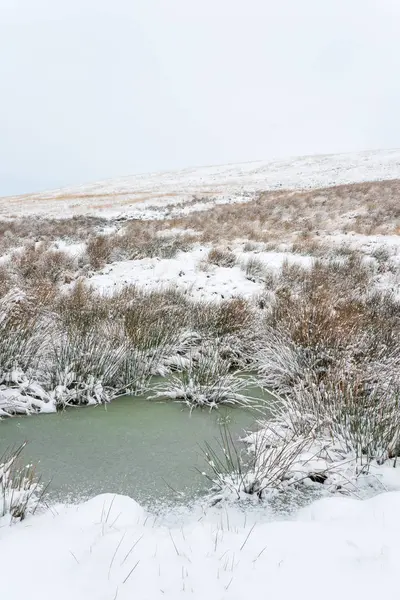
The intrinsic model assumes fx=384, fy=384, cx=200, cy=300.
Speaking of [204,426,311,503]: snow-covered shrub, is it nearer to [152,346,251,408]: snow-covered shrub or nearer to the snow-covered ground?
[152,346,251,408]: snow-covered shrub

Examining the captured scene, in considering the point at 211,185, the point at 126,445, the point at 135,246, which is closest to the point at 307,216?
the point at 135,246

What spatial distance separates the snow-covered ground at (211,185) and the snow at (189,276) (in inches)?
492

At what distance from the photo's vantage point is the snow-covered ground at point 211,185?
95.4 ft

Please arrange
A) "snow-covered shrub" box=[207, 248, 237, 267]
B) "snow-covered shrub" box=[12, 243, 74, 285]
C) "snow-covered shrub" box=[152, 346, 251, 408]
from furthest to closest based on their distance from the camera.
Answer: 1. "snow-covered shrub" box=[207, 248, 237, 267]
2. "snow-covered shrub" box=[12, 243, 74, 285]
3. "snow-covered shrub" box=[152, 346, 251, 408]

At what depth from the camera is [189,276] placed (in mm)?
9547

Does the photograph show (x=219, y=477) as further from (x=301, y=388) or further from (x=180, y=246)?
(x=180, y=246)

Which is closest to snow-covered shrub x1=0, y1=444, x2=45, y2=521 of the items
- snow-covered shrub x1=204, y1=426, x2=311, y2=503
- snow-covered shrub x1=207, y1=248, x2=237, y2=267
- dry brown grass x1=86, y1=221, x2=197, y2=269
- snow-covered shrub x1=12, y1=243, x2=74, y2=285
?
snow-covered shrub x1=204, y1=426, x2=311, y2=503

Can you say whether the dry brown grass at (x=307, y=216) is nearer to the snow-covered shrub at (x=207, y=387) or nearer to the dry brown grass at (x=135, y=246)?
the dry brown grass at (x=135, y=246)

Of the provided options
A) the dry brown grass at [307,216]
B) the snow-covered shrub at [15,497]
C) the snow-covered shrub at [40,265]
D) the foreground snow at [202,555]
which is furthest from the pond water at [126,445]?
the dry brown grass at [307,216]

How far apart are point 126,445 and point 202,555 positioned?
163 cm

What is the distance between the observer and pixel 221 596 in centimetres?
171

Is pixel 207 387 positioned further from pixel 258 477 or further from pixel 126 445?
pixel 258 477

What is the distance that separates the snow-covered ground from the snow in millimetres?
12504

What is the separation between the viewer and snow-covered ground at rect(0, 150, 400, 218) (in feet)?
95.4
